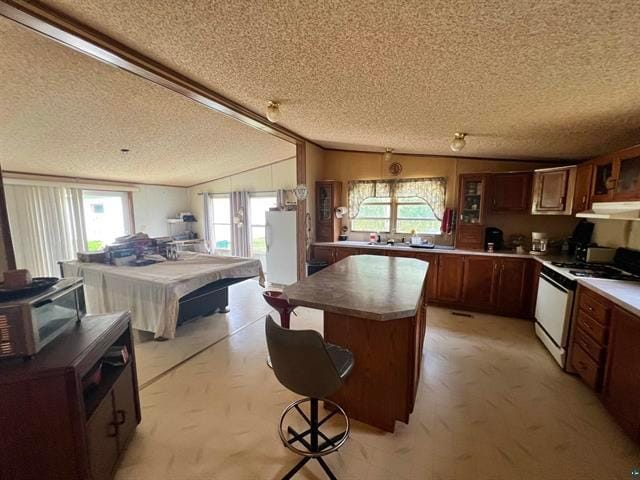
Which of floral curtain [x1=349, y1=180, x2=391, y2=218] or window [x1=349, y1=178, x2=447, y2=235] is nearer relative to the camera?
window [x1=349, y1=178, x2=447, y2=235]

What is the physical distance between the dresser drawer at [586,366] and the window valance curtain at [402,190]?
2461mm

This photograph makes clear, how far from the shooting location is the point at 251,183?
6.08m

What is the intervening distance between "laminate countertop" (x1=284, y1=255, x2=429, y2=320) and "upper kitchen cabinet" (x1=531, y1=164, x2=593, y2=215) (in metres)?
1.90

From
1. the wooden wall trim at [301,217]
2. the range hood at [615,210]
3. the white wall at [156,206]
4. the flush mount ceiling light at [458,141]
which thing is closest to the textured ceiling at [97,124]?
the wooden wall trim at [301,217]

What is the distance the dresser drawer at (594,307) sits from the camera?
6.36 feet

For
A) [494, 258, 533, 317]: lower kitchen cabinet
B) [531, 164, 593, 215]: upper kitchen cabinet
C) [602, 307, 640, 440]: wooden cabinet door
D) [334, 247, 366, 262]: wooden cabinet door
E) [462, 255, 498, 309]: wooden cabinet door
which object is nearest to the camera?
[602, 307, 640, 440]: wooden cabinet door

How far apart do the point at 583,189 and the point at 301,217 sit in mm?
3578

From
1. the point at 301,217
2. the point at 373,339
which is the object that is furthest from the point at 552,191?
the point at 301,217

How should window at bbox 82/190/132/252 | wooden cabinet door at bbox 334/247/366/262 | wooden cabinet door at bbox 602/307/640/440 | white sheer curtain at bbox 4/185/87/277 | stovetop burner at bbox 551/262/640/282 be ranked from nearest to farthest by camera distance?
wooden cabinet door at bbox 602/307/640/440 → stovetop burner at bbox 551/262/640/282 → white sheer curtain at bbox 4/185/87/277 → wooden cabinet door at bbox 334/247/366/262 → window at bbox 82/190/132/252

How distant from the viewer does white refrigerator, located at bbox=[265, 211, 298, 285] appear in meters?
4.73

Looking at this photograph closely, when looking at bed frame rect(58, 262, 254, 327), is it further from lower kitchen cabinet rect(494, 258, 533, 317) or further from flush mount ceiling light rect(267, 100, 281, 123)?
lower kitchen cabinet rect(494, 258, 533, 317)

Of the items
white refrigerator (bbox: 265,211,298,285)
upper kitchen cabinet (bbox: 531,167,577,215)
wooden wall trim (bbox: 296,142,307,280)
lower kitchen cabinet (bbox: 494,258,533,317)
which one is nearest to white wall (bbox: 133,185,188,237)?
white refrigerator (bbox: 265,211,298,285)

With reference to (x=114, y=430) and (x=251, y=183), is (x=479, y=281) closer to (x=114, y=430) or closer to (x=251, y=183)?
(x=114, y=430)

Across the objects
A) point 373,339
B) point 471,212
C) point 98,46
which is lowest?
point 373,339
